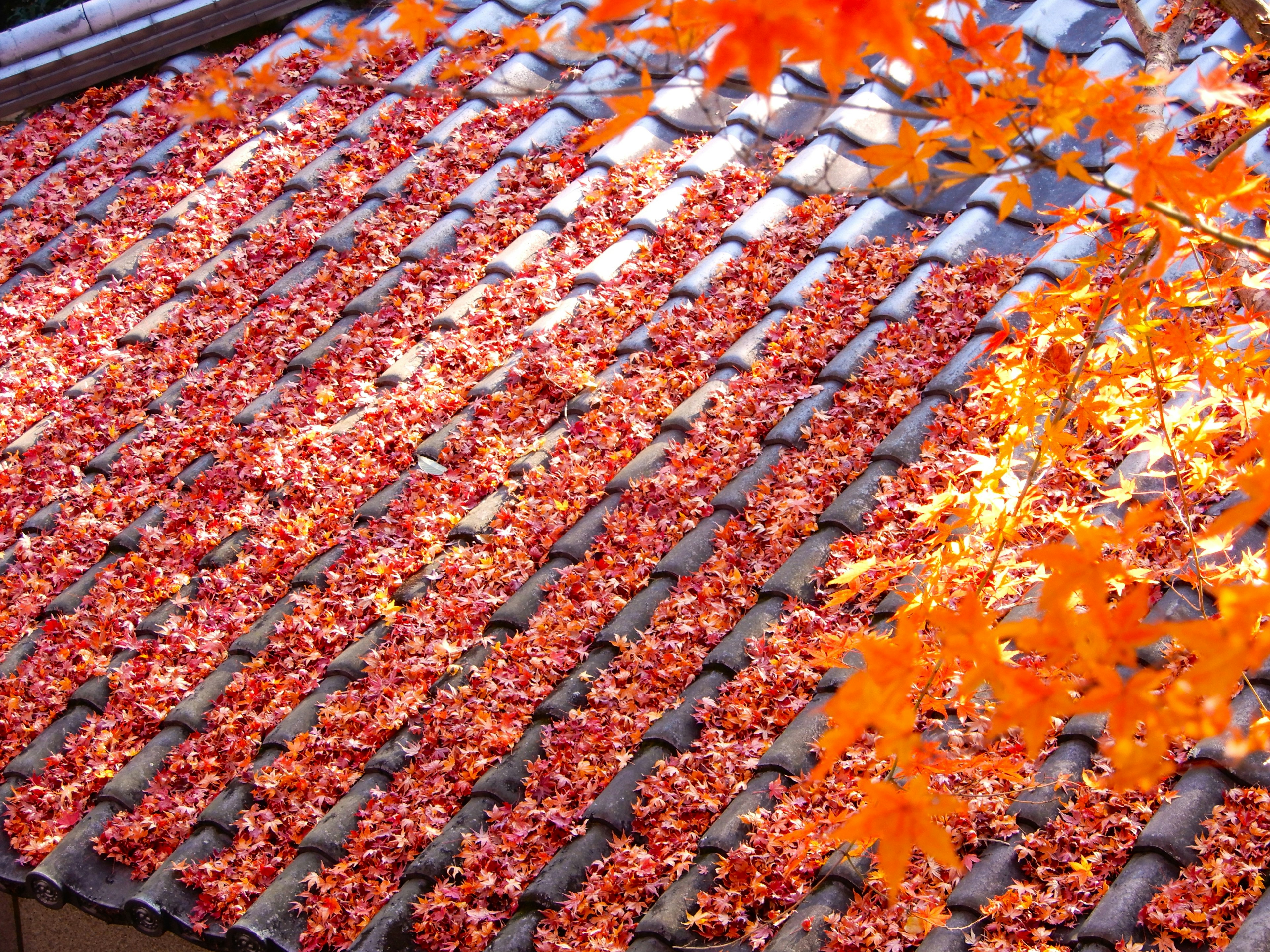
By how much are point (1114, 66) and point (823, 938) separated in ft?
10.8

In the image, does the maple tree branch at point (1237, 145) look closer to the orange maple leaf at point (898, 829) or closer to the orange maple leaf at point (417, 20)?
the orange maple leaf at point (898, 829)

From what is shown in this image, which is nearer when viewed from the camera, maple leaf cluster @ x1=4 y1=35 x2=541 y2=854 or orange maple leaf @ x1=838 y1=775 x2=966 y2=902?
orange maple leaf @ x1=838 y1=775 x2=966 y2=902

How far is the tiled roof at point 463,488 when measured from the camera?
2.62 meters

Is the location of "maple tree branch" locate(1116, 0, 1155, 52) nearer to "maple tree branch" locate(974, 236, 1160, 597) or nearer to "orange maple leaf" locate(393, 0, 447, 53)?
"maple tree branch" locate(974, 236, 1160, 597)

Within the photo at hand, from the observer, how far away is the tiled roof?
8.59 ft

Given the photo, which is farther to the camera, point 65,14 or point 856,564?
point 65,14

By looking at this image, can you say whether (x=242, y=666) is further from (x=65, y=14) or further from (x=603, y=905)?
(x=65, y=14)

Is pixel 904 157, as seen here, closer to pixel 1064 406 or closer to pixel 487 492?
pixel 1064 406

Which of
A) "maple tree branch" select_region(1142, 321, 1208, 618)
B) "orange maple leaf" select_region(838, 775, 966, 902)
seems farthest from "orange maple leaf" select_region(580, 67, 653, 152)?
"maple tree branch" select_region(1142, 321, 1208, 618)

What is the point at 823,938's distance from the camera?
2.15 meters

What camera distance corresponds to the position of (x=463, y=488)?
3.39 m

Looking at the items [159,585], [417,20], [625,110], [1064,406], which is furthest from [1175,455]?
[159,585]

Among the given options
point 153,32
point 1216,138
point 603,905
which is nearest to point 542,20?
point 153,32

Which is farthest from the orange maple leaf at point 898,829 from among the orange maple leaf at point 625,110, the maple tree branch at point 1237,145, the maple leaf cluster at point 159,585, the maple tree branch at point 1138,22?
the maple leaf cluster at point 159,585
